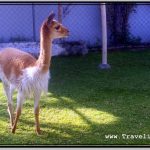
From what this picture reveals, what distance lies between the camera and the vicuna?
14.1 feet

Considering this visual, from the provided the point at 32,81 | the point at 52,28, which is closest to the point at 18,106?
the point at 32,81

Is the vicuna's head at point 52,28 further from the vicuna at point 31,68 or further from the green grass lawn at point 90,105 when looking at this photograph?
the green grass lawn at point 90,105

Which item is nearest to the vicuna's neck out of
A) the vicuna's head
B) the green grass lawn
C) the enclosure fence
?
the vicuna's head

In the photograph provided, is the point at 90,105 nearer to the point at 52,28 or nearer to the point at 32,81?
the point at 32,81

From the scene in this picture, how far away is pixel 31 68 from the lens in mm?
4410

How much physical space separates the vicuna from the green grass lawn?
235 mm

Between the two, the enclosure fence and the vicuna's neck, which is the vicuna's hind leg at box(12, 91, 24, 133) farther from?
A: the enclosure fence

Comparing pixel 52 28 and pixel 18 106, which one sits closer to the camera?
pixel 52 28

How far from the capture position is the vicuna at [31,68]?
4.31 meters

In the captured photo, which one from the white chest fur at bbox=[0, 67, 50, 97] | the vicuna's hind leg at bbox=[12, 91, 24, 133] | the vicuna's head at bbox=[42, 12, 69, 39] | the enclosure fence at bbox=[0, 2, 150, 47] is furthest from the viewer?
the enclosure fence at bbox=[0, 2, 150, 47]

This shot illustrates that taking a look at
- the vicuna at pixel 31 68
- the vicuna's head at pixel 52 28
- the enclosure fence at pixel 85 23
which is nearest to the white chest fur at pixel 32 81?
the vicuna at pixel 31 68

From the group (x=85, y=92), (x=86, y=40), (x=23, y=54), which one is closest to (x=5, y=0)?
(x=23, y=54)

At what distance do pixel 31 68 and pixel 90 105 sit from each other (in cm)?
103

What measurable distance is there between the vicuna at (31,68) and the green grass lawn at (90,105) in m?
0.24
